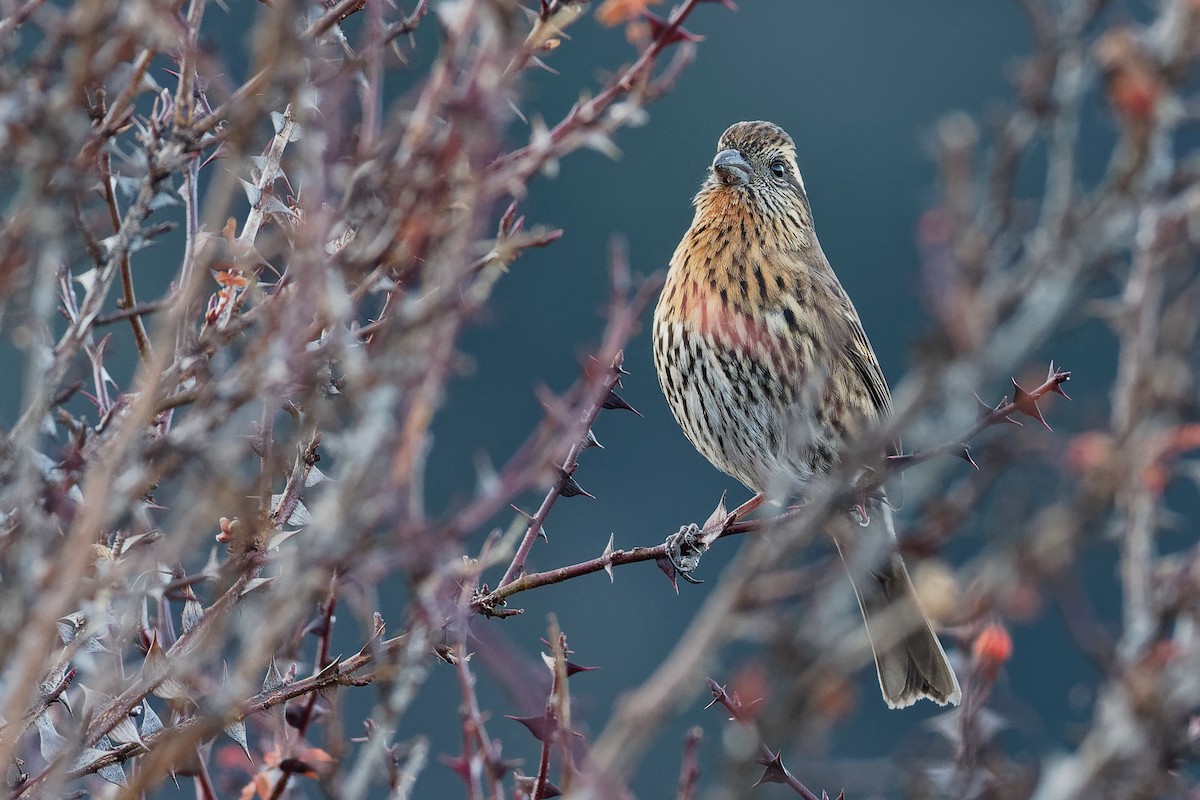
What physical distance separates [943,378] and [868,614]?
4315 millimetres

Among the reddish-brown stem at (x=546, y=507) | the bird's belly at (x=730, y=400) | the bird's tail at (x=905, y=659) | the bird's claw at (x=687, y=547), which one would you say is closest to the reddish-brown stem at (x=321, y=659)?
the reddish-brown stem at (x=546, y=507)

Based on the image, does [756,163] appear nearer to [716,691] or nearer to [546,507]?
[546,507]

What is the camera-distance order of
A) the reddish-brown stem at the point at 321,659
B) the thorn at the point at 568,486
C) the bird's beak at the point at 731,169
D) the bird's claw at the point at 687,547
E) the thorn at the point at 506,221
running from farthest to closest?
the bird's beak at the point at 731,169 < the bird's claw at the point at 687,547 < the thorn at the point at 568,486 < the reddish-brown stem at the point at 321,659 < the thorn at the point at 506,221

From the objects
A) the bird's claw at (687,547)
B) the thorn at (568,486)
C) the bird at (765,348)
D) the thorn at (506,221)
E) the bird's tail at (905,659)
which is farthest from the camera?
the bird at (765,348)

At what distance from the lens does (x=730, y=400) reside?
5.25 metres

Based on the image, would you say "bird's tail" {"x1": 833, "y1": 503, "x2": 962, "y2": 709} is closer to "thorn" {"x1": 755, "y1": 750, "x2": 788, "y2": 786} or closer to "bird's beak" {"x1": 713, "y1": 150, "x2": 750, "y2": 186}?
"bird's beak" {"x1": 713, "y1": 150, "x2": 750, "y2": 186}

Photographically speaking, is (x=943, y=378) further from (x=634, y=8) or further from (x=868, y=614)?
(x=868, y=614)

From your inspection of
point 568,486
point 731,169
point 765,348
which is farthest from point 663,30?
point 731,169

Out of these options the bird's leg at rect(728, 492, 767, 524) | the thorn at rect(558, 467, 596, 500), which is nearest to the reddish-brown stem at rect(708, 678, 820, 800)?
the thorn at rect(558, 467, 596, 500)

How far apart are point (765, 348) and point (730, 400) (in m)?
0.21

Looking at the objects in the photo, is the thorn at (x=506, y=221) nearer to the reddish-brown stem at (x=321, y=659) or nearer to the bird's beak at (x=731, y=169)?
the reddish-brown stem at (x=321, y=659)

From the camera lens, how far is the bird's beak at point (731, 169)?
18.6 feet

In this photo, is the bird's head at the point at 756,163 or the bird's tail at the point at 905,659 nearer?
the bird's tail at the point at 905,659

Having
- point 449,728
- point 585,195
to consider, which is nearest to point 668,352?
point 449,728
